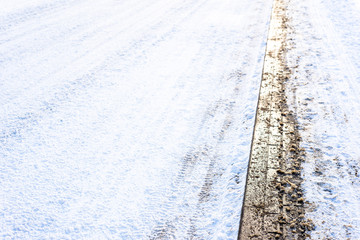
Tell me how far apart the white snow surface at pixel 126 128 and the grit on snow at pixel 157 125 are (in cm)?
1

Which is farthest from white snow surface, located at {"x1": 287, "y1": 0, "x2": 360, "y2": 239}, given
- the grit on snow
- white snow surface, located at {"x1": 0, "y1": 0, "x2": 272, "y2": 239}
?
white snow surface, located at {"x1": 0, "y1": 0, "x2": 272, "y2": 239}

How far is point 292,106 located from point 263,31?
2993 millimetres

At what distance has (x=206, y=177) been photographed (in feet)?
8.55

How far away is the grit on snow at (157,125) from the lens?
2.25m

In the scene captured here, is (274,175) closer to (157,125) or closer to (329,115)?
(329,115)

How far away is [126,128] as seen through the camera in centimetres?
323

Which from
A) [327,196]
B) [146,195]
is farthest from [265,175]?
[146,195]

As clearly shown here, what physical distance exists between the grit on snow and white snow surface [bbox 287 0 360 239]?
1cm

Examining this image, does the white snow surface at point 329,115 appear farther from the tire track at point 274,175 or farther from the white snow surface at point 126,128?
the white snow surface at point 126,128

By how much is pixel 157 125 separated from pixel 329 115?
2099 mm

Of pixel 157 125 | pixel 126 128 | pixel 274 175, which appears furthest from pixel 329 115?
pixel 126 128

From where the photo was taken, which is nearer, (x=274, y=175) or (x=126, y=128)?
(x=274, y=175)

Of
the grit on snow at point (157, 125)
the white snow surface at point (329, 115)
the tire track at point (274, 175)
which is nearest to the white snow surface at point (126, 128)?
the grit on snow at point (157, 125)

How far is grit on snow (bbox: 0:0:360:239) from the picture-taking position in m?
2.25
